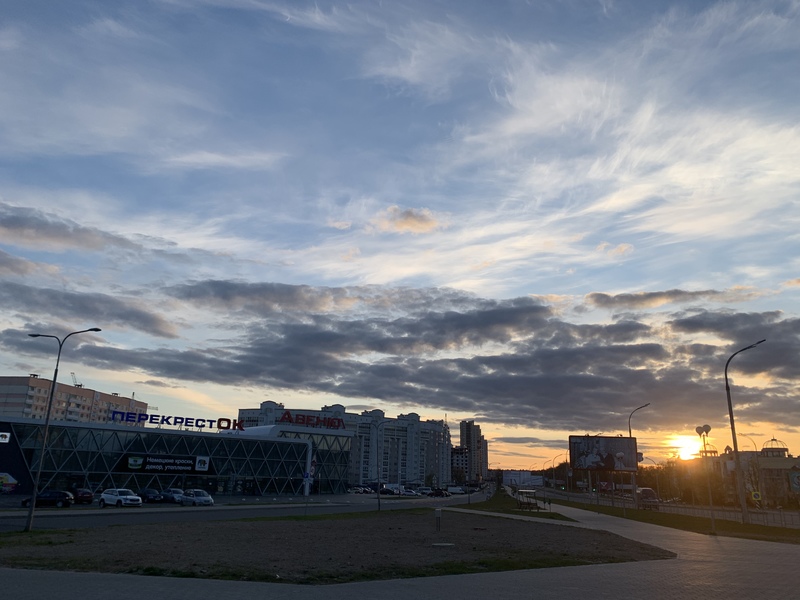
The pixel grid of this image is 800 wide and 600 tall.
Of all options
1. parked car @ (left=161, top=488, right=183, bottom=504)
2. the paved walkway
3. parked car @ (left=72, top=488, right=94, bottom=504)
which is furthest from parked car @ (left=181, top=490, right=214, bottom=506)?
the paved walkway

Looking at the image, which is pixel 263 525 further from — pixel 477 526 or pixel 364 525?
pixel 477 526

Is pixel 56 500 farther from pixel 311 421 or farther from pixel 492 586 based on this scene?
pixel 311 421

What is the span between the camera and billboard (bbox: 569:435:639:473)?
285ft

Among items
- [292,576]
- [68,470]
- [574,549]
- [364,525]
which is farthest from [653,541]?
[68,470]

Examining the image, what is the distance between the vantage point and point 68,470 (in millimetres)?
74188

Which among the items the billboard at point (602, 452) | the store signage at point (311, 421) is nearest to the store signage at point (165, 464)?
the store signage at point (311, 421)

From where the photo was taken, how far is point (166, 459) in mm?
81312

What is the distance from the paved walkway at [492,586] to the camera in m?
14.1

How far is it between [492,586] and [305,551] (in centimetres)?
877

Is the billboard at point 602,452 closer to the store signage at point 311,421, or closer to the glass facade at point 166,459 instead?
the glass facade at point 166,459

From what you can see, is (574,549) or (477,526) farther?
(477,526)

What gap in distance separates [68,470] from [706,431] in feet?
220

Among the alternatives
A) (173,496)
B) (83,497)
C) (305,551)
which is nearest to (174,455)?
(173,496)

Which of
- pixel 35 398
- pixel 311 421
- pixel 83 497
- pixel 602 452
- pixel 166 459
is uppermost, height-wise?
pixel 35 398
